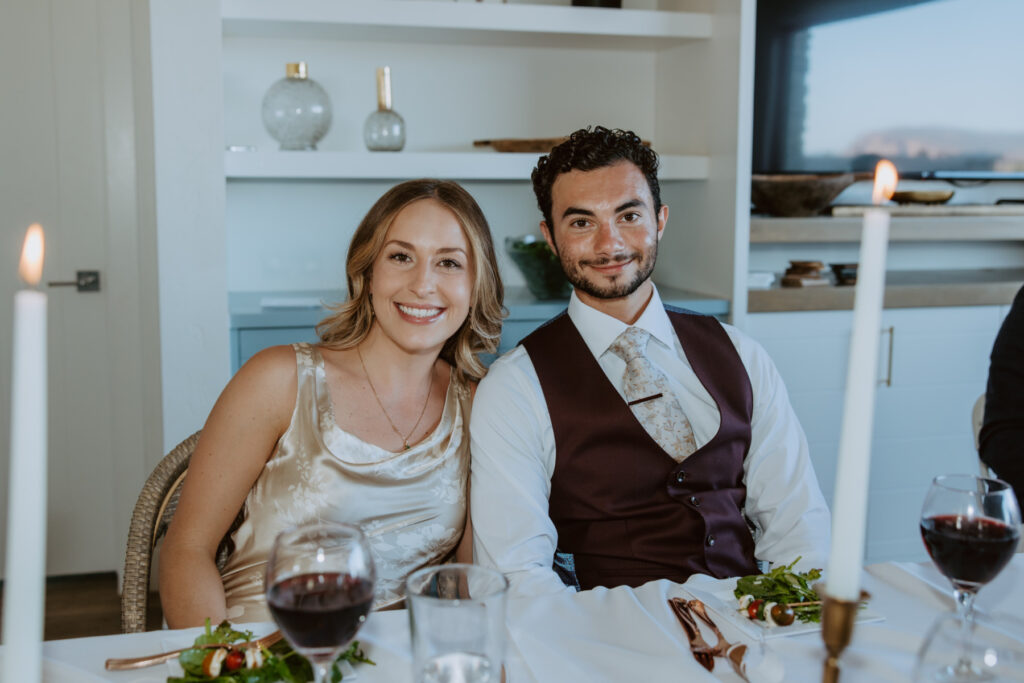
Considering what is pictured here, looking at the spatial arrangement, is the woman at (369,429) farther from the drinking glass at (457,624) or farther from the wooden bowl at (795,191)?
the wooden bowl at (795,191)

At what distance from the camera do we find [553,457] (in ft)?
5.26

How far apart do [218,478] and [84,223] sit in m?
1.84

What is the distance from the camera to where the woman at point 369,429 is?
57.1 inches

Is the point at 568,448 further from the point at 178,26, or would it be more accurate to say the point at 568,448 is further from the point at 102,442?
the point at 102,442

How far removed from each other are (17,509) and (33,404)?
0.17 feet

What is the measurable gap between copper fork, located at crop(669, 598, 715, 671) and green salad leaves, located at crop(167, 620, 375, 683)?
340 mm

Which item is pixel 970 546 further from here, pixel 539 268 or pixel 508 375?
pixel 539 268

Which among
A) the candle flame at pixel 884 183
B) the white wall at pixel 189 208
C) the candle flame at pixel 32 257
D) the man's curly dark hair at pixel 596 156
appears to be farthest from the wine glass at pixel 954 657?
the white wall at pixel 189 208

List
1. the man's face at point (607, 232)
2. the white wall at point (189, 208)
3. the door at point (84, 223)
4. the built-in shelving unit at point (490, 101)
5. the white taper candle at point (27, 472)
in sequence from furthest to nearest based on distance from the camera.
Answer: the door at point (84, 223), the built-in shelving unit at point (490, 101), the white wall at point (189, 208), the man's face at point (607, 232), the white taper candle at point (27, 472)

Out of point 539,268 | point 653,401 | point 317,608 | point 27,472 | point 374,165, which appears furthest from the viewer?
point 539,268

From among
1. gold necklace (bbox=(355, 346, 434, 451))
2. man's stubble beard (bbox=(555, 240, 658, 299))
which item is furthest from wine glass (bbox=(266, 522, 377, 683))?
man's stubble beard (bbox=(555, 240, 658, 299))

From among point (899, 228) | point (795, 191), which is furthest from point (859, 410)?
point (899, 228)

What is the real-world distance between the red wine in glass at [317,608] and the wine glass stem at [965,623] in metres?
0.46

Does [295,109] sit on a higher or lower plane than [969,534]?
higher
